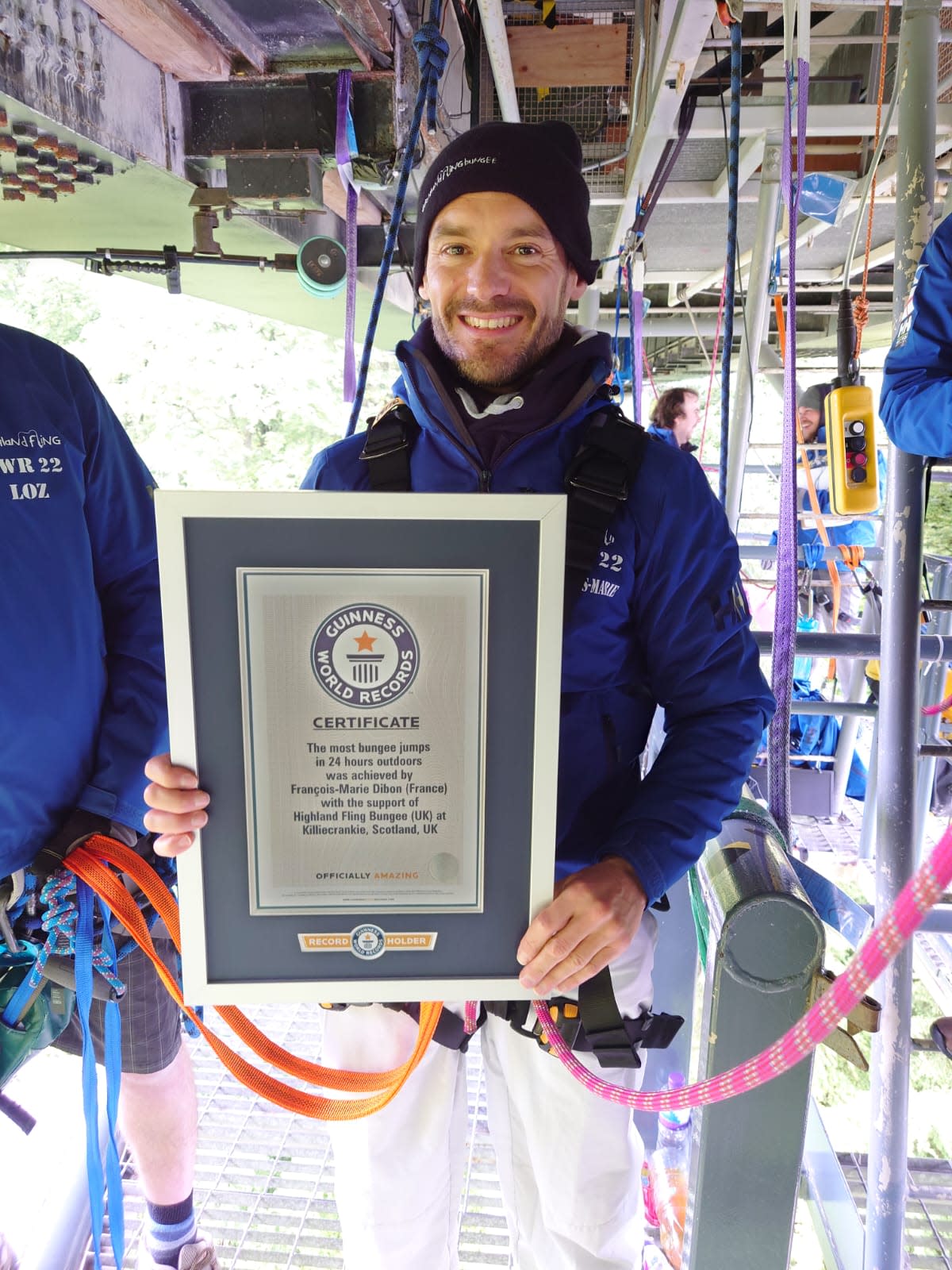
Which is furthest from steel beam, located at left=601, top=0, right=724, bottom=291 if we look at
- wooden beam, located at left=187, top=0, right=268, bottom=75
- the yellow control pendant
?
wooden beam, located at left=187, top=0, right=268, bottom=75

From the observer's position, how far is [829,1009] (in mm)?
854

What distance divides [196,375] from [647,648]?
18621 millimetres

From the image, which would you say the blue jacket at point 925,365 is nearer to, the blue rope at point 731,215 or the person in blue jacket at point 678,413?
the blue rope at point 731,215

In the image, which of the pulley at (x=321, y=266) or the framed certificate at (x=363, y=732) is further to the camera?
the pulley at (x=321, y=266)

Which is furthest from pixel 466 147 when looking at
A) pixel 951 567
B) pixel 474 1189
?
pixel 951 567

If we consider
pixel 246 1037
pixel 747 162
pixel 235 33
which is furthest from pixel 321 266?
pixel 246 1037

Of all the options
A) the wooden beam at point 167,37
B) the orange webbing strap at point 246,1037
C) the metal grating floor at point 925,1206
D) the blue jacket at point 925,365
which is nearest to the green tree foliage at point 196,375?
the wooden beam at point 167,37

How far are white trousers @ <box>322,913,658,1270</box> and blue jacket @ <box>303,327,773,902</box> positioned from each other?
0.30 meters

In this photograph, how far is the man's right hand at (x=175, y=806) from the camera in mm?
893

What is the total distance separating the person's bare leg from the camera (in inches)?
73.9

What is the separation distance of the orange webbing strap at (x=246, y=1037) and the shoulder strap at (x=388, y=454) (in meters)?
0.68

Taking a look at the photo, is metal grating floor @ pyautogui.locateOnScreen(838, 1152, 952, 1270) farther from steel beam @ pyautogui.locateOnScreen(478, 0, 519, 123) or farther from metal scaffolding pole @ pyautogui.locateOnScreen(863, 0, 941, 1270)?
steel beam @ pyautogui.locateOnScreen(478, 0, 519, 123)

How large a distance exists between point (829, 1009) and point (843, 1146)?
3.62 meters

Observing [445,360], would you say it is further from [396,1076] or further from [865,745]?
[865,745]
